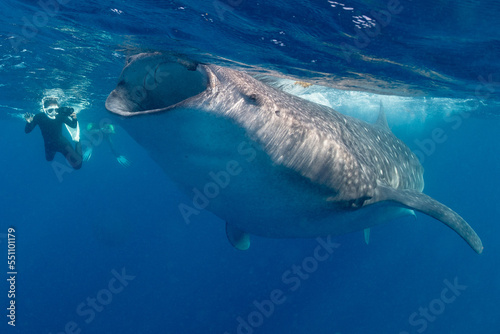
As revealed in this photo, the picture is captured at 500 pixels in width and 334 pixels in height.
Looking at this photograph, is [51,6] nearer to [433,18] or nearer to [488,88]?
[433,18]

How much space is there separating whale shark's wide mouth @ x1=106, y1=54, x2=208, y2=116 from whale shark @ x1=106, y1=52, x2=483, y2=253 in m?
0.01

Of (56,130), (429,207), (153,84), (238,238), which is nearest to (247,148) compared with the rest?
(153,84)

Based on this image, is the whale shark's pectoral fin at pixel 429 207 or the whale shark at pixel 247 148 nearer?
the whale shark at pixel 247 148

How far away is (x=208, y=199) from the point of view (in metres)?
4.04

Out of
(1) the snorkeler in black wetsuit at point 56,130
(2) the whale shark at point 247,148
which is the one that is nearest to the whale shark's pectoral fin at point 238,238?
(2) the whale shark at point 247,148

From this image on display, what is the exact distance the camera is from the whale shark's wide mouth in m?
3.17

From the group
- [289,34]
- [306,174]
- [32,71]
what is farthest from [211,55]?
[32,71]

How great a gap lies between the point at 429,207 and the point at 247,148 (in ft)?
9.87

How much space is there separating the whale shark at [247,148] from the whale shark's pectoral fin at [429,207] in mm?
19

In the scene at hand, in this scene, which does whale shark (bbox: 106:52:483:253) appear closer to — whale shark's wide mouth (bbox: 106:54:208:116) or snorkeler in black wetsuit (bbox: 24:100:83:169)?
whale shark's wide mouth (bbox: 106:54:208:116)

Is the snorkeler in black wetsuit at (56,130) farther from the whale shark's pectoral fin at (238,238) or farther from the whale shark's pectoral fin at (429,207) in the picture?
the whale shark's pectoral fin at (429,207)

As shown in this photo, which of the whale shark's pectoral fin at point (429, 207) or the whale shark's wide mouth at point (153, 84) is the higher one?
the whale shark's wide mouth at point (153, 84)

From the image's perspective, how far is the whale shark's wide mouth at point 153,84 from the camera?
317cm

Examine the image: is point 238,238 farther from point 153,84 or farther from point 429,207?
point 153,84
